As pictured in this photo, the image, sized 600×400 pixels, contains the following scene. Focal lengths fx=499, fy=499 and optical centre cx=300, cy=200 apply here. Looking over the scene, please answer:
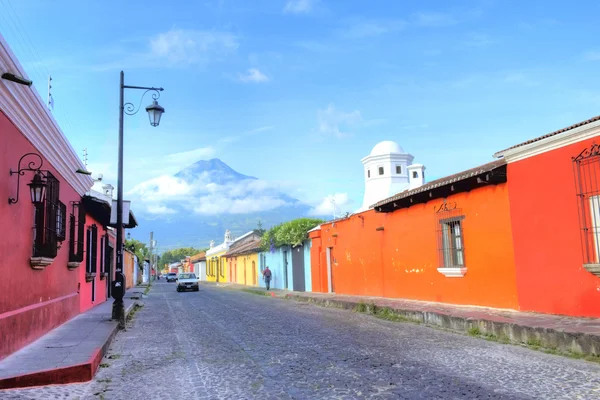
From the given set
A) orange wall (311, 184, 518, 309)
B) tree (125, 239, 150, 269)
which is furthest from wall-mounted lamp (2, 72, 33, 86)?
tree (125, 239, 150, 269)

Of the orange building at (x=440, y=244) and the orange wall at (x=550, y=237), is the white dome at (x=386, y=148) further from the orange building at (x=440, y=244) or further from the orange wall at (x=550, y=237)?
the orange wall at (x=550, y=237)

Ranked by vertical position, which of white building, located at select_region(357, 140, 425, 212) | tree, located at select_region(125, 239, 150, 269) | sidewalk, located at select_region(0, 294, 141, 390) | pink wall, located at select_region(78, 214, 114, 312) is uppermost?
white building, located at select_region(357, 140, 425, 212)

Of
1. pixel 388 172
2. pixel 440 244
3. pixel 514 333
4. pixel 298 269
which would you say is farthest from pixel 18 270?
pixel 388 172

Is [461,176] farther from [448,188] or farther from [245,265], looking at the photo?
[245,265]

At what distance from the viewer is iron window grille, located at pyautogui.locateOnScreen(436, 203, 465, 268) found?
45.6 feet

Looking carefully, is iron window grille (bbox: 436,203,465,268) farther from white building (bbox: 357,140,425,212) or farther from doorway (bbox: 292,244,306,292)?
white building (bbox: 357,140,425,212)

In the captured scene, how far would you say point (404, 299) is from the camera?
16828 mm

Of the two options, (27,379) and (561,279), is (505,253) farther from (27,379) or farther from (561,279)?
(27,379)

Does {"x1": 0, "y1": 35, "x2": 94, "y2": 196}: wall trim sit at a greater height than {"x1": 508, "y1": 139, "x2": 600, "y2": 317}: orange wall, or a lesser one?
greater

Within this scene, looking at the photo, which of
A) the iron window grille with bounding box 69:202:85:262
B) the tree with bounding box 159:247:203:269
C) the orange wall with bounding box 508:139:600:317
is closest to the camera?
Result: the orange wall with bounding box 508:139:600:317

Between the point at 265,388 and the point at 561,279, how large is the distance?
722 cm

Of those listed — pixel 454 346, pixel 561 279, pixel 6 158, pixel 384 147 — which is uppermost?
pixel 384 147

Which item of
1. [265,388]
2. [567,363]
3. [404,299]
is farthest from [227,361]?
[404,299]

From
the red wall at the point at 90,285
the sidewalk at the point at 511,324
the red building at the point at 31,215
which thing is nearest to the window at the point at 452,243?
the sidewalk at the point at 511,324
